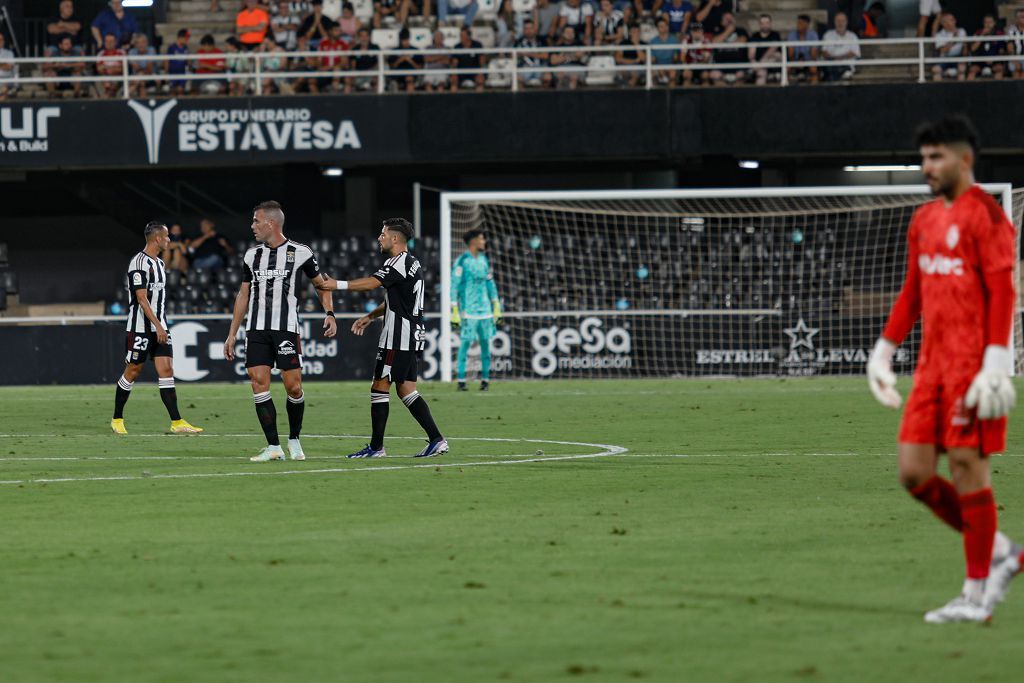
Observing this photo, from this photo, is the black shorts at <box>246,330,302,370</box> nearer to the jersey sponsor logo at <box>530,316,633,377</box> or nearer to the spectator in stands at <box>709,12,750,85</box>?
the jersey sponsor logo at <box>530,316,633,377</box>

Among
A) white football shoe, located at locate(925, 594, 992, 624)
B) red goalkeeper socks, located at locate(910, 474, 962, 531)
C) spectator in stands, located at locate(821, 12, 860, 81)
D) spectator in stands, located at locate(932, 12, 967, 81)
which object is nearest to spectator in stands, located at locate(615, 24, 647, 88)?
spectator in stands, located at locate(821, 12, 860, 81)

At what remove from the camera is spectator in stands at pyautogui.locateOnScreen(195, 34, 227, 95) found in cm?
2983

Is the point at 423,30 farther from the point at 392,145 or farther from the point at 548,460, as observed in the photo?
A: the point at 548,460

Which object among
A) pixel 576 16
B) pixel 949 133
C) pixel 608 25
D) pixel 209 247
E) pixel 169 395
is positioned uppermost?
pixel 576 16

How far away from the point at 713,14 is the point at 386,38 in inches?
257

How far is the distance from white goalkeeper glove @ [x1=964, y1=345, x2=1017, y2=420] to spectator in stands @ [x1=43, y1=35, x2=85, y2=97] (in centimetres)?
2689

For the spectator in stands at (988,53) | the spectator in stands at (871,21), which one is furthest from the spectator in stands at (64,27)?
the spectator in stands at (988,53)

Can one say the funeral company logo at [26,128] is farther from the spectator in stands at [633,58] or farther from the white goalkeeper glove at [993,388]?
the white goalkeeper glove at [993,388]

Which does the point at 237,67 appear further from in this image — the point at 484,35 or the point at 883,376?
the point at 883,376

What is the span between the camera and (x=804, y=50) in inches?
1166

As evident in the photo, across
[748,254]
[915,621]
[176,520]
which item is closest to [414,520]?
[176,520]

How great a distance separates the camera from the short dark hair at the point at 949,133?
596 cm

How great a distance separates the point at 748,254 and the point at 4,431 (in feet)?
54.3

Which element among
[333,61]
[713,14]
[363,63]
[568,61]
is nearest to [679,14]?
[713,14]
